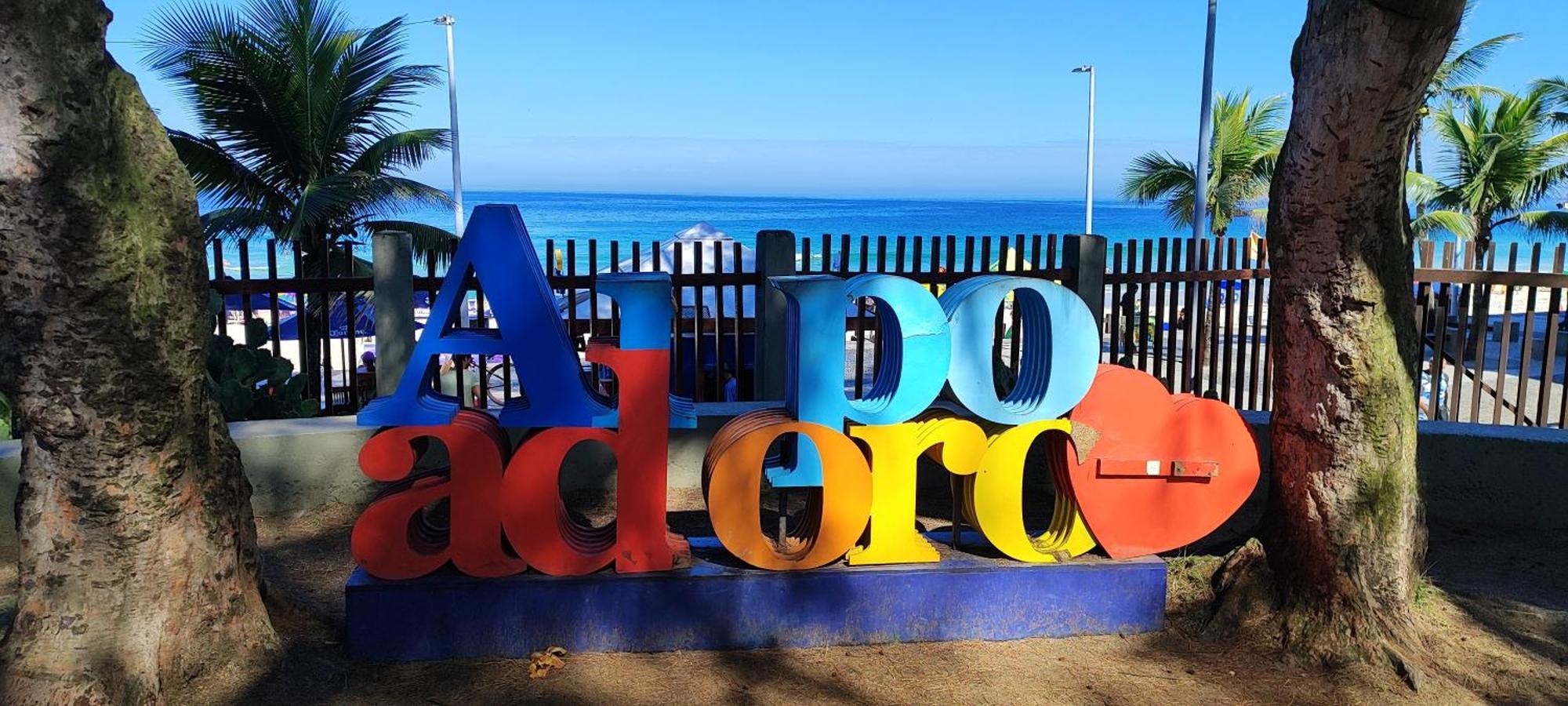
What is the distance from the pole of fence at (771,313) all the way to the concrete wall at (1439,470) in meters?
2.35

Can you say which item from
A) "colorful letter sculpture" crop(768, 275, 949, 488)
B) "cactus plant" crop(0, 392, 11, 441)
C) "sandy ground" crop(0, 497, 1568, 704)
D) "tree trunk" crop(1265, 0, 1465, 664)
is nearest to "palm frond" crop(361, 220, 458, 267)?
"cactus plant" crop(0, 392, 11, 441)

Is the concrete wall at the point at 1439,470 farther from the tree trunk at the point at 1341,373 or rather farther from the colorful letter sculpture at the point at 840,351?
the colorful letter sculpture at the point at 840,351

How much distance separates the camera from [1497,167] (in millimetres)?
22547

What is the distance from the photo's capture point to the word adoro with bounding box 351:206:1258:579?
426 cm

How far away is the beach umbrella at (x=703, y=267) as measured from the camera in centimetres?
700

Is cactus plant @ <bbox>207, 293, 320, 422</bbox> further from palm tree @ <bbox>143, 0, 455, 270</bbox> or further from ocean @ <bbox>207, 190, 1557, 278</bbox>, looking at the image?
ocean @ <bbox>207, 190, 1557, 278</bbox>

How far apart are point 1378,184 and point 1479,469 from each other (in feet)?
9.13

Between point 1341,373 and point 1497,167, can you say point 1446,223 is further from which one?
point 1341,373

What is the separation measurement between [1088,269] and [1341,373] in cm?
287

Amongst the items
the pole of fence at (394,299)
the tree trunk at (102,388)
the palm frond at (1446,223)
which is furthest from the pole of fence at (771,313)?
the palm frond at (1446,223)

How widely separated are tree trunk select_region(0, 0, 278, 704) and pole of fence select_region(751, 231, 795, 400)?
3438 millimetres

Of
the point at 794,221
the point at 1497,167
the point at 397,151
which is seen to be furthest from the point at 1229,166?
the point at 794,221

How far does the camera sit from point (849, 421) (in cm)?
454

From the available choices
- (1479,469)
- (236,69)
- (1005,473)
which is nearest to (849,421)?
(1005,473)
